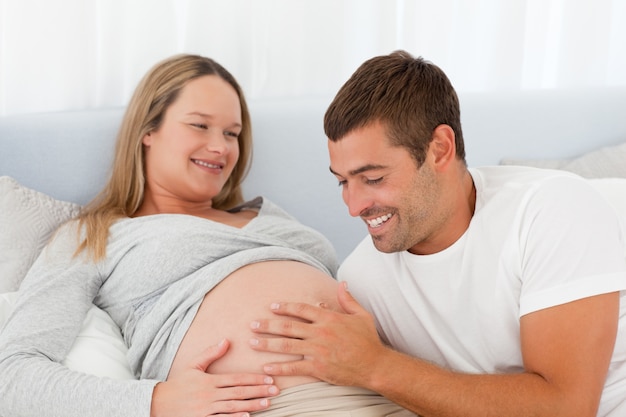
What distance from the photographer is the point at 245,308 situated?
1559 millimetres

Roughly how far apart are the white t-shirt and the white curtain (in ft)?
3.18

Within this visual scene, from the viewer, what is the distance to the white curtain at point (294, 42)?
212 centimetres

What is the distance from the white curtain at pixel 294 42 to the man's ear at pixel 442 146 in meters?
1.02

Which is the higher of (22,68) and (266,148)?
(22,68)

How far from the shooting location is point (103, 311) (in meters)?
1.76

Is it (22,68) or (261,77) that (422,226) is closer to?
(261,77)

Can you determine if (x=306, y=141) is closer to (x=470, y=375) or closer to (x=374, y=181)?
(x=374, y=181)

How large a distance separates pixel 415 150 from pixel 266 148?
2.81 feet

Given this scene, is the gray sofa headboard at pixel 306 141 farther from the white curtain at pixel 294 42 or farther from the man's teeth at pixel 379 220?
the man's teeth at pixel 379 220

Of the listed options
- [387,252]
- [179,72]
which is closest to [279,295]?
[387,252]

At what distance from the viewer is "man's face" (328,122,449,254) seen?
4.65ft

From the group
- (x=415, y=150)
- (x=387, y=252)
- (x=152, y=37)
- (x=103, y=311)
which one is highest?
(x=152, y=37)

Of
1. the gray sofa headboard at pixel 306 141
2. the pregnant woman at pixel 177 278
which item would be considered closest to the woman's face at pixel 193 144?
the pregnant woman at pixel 177 278

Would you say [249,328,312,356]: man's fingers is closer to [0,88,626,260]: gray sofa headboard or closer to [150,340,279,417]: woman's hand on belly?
[150,340,279,417]: woman's hand on belly
